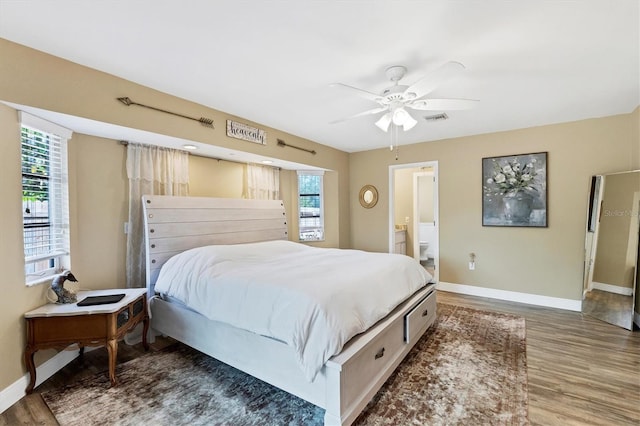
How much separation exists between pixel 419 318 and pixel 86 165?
11.8ft

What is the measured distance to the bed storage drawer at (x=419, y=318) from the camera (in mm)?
2508

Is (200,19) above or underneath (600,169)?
above

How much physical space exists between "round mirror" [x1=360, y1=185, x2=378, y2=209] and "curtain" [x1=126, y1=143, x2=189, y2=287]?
3373 mm

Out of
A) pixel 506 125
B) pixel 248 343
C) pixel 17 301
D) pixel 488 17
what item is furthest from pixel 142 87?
pixel 506 125

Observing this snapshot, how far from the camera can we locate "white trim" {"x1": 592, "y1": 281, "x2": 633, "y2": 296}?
320 cm

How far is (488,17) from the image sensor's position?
5.67ft

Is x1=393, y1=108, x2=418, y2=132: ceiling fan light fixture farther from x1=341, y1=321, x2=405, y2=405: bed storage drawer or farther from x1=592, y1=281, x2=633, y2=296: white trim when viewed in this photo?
x1=592, y1=281, x2=633, y2=296: white trim

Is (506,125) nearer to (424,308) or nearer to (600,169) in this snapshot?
(600,169)

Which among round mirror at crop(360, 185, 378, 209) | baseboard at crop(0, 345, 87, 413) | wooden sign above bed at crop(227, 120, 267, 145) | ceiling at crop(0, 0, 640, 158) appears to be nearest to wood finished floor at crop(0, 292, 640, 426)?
baseboard at crop(0, 345, 87, 413)

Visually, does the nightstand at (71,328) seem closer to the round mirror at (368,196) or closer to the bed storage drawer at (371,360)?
the bed storage drawer at (371,360)

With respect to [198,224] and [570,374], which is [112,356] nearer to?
[198,224]

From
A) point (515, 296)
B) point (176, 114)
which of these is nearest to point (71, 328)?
point (176, 114)

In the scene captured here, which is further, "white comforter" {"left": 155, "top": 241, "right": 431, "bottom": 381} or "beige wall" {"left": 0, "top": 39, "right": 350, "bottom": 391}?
"beige wall" {"left": 0, "top": 39, "right": 350, "bottom": 391}

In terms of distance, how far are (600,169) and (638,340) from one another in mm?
2028
